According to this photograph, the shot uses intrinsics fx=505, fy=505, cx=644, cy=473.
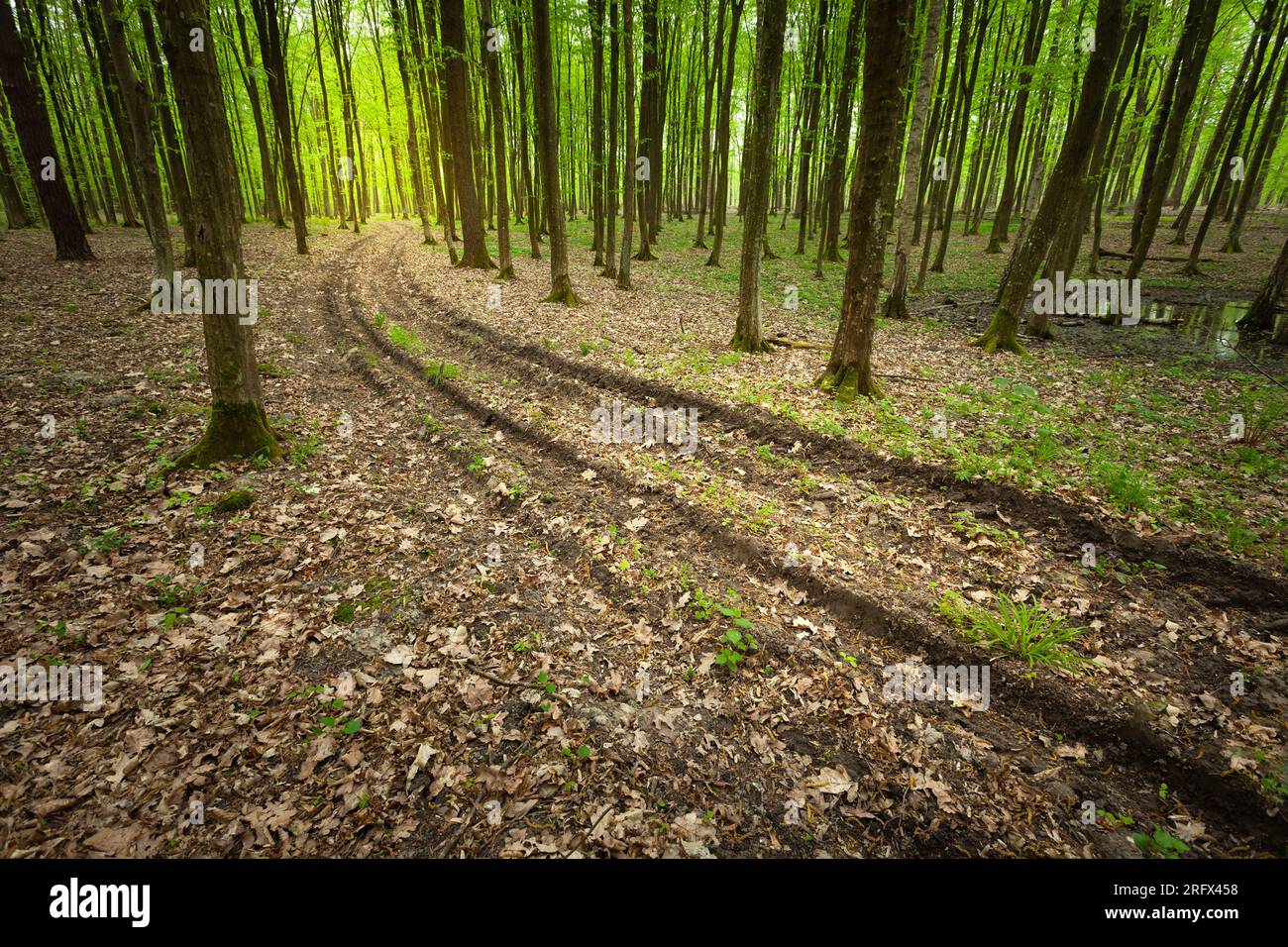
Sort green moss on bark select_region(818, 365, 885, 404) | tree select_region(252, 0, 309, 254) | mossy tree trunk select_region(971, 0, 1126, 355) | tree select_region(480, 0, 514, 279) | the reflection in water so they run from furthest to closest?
tree select_region(252, 0, 309, 254) < tree select_region(480, 0, 514, 279) < the reflection in water < mossy tree trunk select_region(971, 0, 1126, 355) < green moss on bark select_region(818, 365, 885, 404)

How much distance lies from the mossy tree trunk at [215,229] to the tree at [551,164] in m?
9.53

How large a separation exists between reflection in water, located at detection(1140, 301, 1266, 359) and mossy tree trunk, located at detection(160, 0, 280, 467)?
723 inches

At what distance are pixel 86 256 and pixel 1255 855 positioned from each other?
87.0 feet

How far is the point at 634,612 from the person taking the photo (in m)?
5.22

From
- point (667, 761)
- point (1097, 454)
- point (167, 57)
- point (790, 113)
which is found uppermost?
point (790, 113)

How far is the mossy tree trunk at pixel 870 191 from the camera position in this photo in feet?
25.1

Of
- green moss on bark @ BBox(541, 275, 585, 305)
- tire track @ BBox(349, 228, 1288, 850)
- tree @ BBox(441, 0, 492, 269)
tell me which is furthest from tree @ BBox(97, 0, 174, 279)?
tire track @ BBox(349, 228, 1288, 850)

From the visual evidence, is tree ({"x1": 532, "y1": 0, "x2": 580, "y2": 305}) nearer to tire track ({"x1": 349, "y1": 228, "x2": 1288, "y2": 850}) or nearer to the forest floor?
the forest floor

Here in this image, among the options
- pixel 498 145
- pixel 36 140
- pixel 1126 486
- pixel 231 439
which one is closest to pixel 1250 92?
pixel 1126 486

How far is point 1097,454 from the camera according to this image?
726cm

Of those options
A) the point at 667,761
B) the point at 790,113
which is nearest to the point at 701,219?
the point at 790,113

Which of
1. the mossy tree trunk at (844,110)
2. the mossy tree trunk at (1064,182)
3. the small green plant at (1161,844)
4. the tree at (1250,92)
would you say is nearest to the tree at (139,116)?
the small green plant at (1161,844)

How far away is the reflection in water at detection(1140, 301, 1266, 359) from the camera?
11.5 m
